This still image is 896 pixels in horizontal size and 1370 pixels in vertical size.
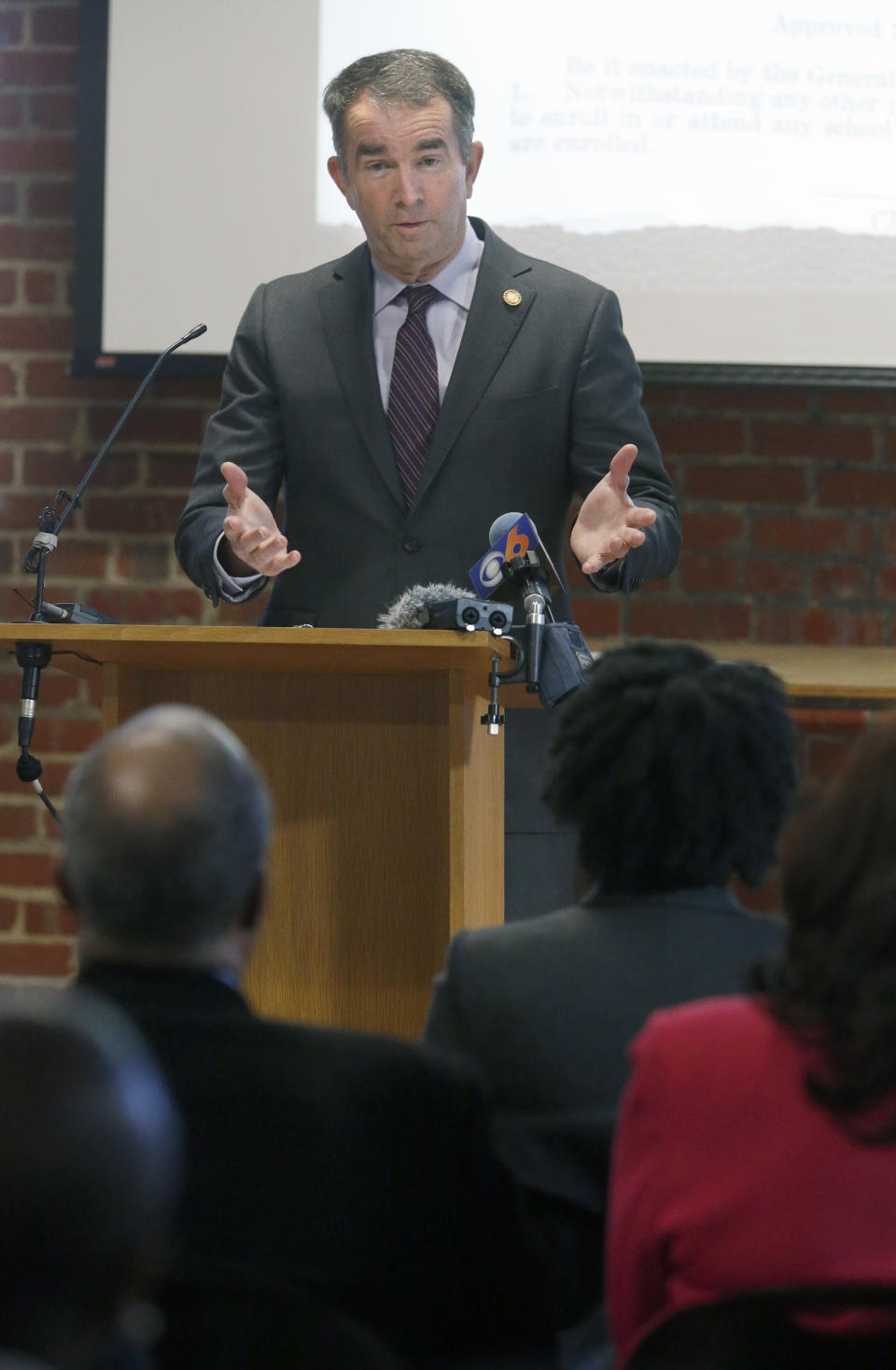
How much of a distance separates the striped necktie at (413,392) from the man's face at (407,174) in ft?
0.25

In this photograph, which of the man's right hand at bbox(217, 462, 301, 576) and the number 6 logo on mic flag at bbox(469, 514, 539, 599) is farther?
the man's right hand at bbox(217, 462, 301, 576)

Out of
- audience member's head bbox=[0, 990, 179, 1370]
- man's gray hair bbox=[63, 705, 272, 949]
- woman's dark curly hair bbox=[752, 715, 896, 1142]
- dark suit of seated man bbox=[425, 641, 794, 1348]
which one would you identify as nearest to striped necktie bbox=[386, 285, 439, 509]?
dark suit of seated man bbox=[425, 641, 794, 1348]

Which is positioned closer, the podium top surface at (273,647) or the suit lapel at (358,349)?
the podium top surface at (273,647)

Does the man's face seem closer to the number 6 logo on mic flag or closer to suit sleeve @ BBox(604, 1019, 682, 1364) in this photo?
the number 6 logo on mic flag

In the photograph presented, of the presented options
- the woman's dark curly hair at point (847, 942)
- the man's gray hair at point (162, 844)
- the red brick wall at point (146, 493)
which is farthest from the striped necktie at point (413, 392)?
the woman's dark curly hair at point (847, 942)

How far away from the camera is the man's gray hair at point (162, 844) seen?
969 mm

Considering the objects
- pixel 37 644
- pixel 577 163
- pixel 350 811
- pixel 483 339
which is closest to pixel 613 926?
pixel 350 811

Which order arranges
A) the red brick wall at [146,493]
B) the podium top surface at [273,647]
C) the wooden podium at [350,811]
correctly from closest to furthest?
1. the podium top surface at [273,647]
2. the wooden podium at [350,811]
3. the red brick wall at [146,493]

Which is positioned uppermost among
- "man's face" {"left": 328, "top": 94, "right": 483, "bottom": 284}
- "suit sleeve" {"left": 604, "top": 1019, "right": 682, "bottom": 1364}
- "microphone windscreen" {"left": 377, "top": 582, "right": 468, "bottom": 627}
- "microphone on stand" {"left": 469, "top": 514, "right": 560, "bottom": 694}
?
"man's face" {"left": 328, "top": 94, "right": 483, "bottom": 284}

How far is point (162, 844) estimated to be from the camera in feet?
3.18

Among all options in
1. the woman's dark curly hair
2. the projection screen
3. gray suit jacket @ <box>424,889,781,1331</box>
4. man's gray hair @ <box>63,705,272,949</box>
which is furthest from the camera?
the projection screen

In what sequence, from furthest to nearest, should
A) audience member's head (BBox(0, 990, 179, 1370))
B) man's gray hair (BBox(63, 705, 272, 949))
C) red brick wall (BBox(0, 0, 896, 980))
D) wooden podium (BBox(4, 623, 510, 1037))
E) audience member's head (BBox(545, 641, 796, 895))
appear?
red brick wall (BBox(0, 0, 896, 980))
wooden podium (BBox(4, 623, 510, 1037))
audience member's head (BBox(545, 641, 796, 895))
man's gray hair (BBox(63, 705, 272, 949))
audience member's head (BBox(0, 990, 179, 1370))

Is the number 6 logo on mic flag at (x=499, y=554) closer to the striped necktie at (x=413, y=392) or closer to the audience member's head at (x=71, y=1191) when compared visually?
the striped necktie at (x=413, y=392)

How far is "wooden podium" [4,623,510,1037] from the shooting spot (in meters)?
2.00
